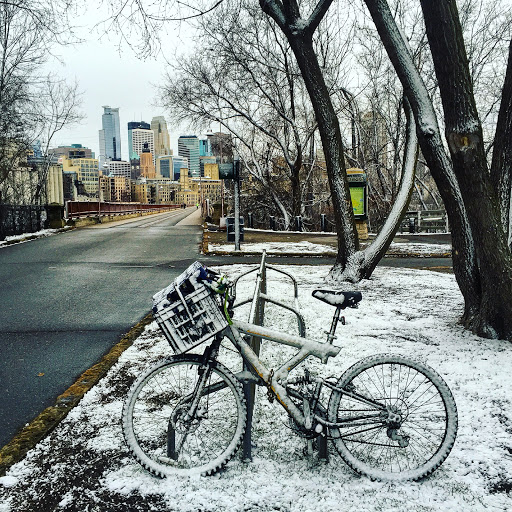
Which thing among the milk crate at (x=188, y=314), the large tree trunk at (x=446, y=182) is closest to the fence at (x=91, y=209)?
the large tree trunk at (x=446, y=182)

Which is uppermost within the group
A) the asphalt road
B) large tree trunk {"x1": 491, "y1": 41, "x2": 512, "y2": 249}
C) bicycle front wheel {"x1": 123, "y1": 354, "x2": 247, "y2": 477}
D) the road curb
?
large tree trunk {"x1": 491, "y1": 41, "x2": 512, "y2": 249}

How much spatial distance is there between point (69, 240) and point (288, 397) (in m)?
19.7

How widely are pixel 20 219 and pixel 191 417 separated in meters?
23.4

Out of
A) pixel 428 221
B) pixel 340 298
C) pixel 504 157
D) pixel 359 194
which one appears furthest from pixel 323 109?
pixel 428 221

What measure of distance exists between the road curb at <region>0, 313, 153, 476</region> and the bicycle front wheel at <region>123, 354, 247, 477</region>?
845 mm

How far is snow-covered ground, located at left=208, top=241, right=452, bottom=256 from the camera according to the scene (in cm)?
1581

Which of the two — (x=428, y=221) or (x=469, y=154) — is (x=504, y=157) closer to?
(x=469, y=154)

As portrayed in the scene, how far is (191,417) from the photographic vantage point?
10.2ft

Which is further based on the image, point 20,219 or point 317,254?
point 20,219

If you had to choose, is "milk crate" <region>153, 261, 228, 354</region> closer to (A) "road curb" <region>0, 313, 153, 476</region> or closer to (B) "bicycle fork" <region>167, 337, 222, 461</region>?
(B) "bicycle fork" <region>167, 337, 222, 461</region>

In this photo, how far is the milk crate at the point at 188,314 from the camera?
9.44 ft

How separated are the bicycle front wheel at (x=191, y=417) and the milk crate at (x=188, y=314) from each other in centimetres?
22

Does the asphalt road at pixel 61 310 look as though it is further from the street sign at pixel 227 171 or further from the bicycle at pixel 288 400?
the street sign at pixel 227 171

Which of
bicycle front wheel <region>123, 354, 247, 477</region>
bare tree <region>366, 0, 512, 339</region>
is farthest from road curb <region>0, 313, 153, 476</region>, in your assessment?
bare tree <region>366, 0, 512, 339</region>
